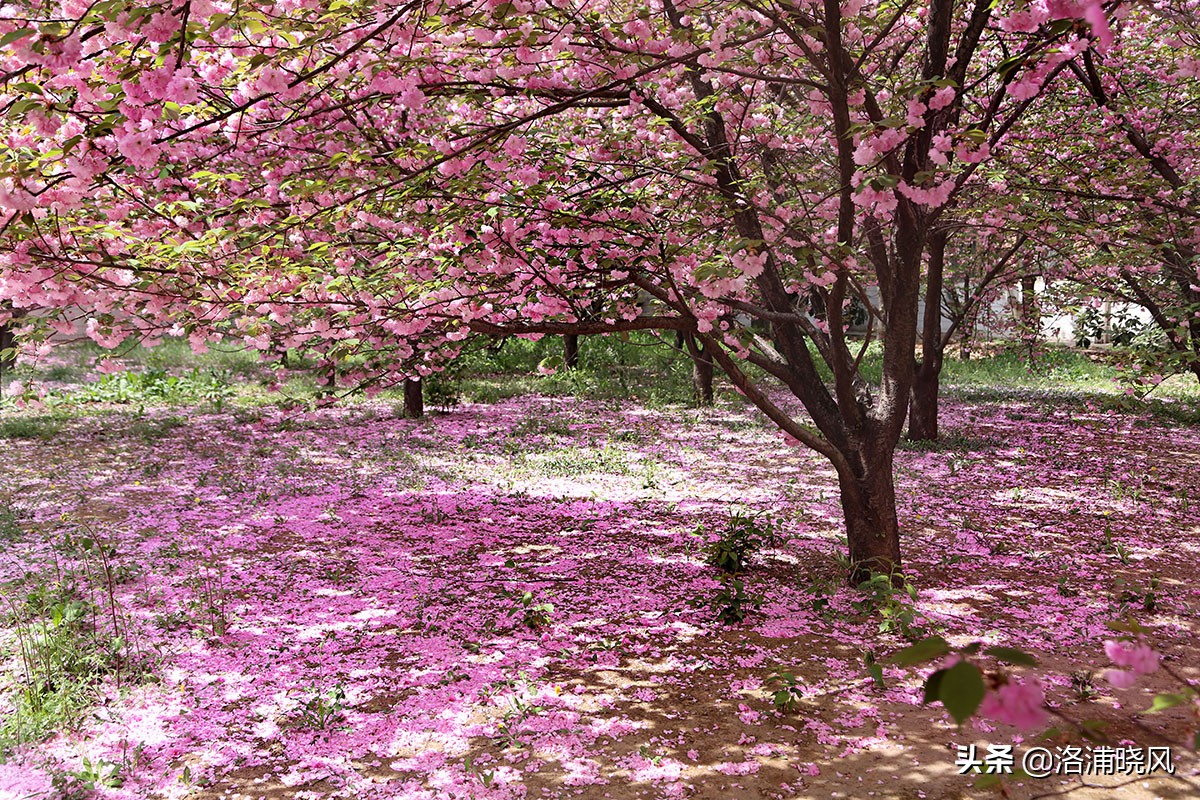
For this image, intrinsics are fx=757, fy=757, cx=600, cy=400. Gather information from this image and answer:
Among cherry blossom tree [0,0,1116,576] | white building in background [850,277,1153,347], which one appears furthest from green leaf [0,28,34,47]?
white building in background [850,277,1153,347]

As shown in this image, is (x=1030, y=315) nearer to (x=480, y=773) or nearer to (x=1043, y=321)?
(x=1043, y=321)

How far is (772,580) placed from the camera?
6.30 m

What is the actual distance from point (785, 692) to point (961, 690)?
3.17 m

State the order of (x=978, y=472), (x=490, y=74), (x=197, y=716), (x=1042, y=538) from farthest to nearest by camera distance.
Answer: (x=978, y=472)
(x=1042, y=538)
(x=490, y=74)
(x=197, y=716)

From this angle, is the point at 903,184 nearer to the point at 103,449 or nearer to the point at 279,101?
the point at 279,101

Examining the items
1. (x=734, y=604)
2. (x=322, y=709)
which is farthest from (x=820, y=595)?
(x=322, y=709)

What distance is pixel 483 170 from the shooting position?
4918mm

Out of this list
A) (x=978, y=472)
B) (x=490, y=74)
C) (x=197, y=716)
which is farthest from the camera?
(x=978, y=472)

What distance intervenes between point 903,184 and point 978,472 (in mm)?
6840

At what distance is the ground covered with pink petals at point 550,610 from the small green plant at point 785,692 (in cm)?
4

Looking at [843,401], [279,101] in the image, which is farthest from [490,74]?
[843,401]

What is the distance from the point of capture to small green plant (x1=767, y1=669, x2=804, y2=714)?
13.8 ft

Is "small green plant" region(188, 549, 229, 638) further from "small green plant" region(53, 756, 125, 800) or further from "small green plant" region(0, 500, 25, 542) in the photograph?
"small green plant" region(0, 500, 25, 542)

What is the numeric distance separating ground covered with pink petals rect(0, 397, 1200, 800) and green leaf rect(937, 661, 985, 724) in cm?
258
